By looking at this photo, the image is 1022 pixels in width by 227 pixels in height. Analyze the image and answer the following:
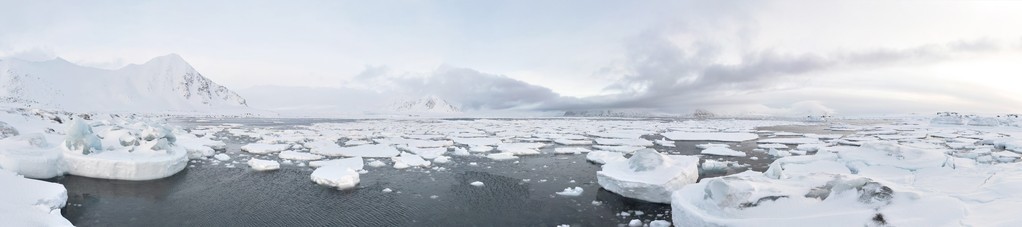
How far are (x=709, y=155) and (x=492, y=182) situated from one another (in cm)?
1132

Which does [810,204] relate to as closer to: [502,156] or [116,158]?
[502,156]

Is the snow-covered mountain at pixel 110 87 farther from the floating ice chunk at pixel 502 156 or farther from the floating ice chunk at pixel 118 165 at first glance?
the floating ice chunk at pixel 502 156

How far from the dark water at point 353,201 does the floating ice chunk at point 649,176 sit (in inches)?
10.4

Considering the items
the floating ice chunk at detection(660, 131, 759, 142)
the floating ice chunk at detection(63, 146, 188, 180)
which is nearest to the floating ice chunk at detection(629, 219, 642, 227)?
the floating ice chunk at detection(63, 146, 188, 180)

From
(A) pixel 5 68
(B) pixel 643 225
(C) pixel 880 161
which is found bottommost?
(B) pixel 643 225

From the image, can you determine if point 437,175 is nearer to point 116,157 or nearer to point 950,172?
point 116,157

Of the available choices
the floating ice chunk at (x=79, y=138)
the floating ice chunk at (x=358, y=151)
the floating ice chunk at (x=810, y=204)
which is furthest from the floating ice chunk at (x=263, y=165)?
the floating ice chunk at (x=810, y=204)

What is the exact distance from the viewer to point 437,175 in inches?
539

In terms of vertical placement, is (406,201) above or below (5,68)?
below

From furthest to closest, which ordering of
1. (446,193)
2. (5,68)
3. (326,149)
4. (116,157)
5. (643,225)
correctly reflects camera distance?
(5,68) → (326,149) → (116,157) → (446,193) → (643,225)

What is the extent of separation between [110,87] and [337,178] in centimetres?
13592

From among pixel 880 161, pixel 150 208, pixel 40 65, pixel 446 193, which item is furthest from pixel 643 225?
pixel 40 65

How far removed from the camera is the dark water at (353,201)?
343 inches

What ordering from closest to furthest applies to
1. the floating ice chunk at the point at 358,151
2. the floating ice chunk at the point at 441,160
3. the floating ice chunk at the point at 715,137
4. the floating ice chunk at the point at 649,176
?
the floating ice chunk at the point at 649,176 < the floating ice chunk at the point at 441,160 < the floating ice chunk at the point at 358,151 < the floating ice chunk at the point at 715,137
